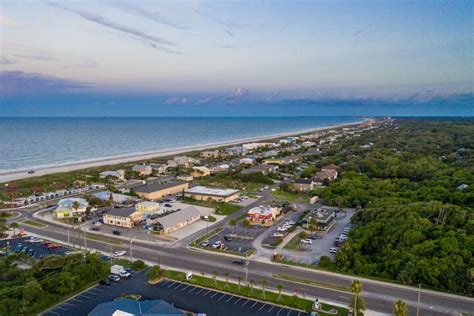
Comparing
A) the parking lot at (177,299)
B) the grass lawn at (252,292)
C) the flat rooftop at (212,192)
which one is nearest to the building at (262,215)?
the flat rooftop at (212,192)

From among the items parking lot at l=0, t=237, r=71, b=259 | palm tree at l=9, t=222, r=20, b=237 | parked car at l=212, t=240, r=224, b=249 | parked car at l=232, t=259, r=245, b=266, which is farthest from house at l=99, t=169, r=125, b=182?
parked car at l=232, t=259, r=245, b=266

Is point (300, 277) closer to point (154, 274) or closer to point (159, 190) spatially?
point (154, 274)

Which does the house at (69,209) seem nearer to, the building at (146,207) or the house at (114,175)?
the building at (146,207)

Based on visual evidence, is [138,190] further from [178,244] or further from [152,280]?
[152,280]

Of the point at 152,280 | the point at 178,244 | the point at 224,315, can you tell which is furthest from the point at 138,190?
the point at 224,315

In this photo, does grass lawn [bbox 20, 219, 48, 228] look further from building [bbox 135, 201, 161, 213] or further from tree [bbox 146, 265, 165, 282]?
tree [bbox 146, 265, 165, 282]

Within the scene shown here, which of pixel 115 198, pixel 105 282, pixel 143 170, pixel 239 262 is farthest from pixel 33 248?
pixel 143 170
